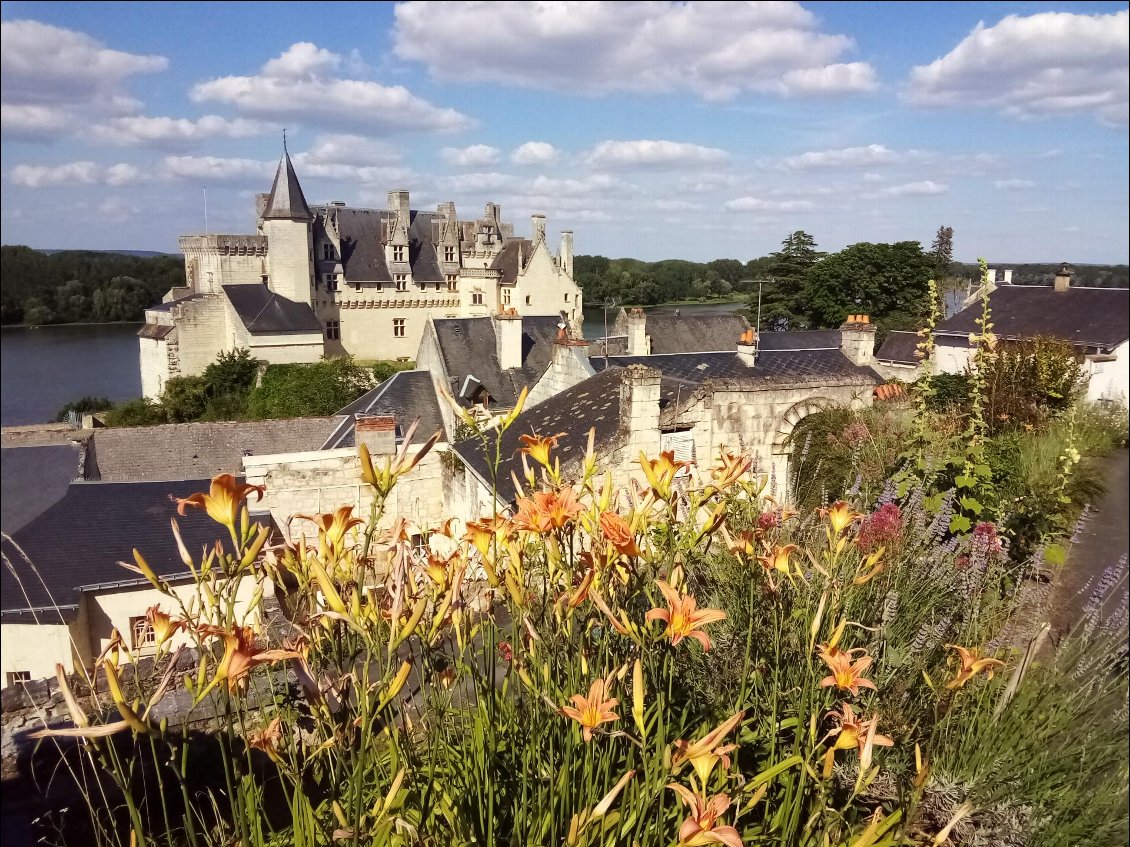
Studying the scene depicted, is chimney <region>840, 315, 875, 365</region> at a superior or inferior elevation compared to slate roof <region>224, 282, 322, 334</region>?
inferior

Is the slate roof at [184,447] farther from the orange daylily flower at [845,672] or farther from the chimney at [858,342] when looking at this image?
the chimney at [858,342]

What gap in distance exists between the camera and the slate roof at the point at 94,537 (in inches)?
201

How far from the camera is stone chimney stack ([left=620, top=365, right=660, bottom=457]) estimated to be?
699 centimetres

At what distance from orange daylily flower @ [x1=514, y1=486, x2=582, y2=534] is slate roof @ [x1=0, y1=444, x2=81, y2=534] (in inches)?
140

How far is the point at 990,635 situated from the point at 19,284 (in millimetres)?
5986

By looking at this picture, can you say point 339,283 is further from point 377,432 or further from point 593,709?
point 593,709

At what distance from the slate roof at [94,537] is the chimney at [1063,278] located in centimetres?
703

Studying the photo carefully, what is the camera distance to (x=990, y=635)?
4254 mm

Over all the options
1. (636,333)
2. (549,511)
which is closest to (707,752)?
(549,511)

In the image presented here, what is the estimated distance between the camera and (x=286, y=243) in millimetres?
13586

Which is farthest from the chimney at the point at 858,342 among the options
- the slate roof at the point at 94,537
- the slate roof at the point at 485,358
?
the slate roof at the point at 94,537

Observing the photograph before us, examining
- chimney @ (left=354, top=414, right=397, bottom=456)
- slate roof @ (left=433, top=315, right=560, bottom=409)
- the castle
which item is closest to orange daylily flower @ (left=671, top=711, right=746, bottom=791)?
chimney @ (left=354, top=414, right=397, bottom=456)

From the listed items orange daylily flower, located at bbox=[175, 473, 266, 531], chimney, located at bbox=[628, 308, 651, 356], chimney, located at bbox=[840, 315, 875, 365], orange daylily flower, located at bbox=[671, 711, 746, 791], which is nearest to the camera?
orange daylily flower, located at bbox=[671, 711, 746, 791]

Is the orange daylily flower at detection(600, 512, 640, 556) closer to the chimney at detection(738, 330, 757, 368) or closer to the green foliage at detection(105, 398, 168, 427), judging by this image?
the green foliage at detection(105, 398, 168, 427)
